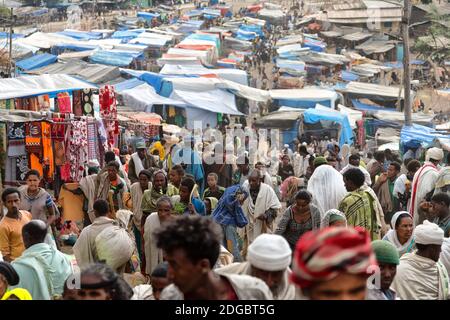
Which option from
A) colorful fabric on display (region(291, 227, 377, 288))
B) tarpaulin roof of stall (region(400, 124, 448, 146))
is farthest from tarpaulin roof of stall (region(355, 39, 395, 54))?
colorful fabric on display (region(291, 227, 377, 288))

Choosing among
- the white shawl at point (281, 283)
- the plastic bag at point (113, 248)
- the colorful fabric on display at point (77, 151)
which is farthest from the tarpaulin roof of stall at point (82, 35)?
the white shawl at point (281, 283)

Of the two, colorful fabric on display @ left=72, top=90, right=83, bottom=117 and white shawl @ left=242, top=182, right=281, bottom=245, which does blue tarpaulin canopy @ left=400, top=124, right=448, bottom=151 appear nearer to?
colorful fabric on display @ left=72, top=90, right=83, bottom=117

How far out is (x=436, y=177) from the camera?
848 centimetres

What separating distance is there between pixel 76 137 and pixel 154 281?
6.14 metres

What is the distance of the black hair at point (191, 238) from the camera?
3.36 metres

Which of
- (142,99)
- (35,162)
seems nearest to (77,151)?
(35,162)

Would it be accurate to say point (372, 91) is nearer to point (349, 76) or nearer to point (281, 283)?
point (349, 76)

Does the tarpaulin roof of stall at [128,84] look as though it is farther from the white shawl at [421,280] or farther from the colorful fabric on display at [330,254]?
the colorful fabric on display at [330,254]

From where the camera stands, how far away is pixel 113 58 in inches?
1226

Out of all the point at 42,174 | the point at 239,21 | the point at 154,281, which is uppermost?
the point at 154,281

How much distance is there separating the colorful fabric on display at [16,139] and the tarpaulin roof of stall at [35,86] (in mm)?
968

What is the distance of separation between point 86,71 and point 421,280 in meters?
19.1
